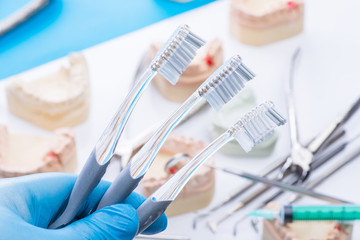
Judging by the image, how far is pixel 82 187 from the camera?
88 cm

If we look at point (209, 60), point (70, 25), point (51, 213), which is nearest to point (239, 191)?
point (209, 60)

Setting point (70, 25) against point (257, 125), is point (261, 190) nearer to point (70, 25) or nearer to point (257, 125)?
point (257, 125)

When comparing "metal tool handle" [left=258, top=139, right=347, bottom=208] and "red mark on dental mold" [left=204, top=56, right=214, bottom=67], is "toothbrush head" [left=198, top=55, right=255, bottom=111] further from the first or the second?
"red mark on dental mold" [left=204, top=56, right=214, bottom=67]

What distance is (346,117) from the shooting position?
140 centimetres

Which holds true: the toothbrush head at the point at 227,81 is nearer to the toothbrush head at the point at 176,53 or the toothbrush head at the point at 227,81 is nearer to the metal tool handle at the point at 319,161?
the toothbrush head at the point at 176,53

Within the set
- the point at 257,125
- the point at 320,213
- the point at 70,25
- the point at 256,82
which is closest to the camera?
the point at 257,125

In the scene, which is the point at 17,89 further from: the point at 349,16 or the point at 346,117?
the point at 349,16

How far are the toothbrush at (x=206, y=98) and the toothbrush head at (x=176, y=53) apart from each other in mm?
37

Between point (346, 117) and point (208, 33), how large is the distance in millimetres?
415

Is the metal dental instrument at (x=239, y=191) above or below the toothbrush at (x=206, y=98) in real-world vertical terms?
below

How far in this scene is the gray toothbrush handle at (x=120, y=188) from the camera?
2.84 ft

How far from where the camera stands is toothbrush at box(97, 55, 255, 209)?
829 millimetres

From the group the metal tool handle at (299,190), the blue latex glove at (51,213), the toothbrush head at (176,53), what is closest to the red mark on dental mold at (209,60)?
the metal tool handle at (299,190)

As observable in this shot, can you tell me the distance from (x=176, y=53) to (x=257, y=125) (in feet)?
0.41
